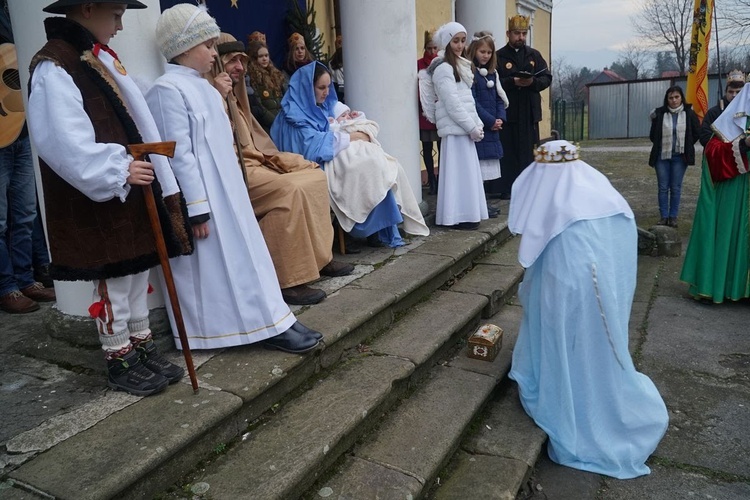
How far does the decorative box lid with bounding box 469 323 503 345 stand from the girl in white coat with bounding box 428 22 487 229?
2148 mm

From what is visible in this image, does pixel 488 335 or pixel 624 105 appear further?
pixel 624 105

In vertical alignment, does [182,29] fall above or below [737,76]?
above

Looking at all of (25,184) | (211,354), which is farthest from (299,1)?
(211,354)

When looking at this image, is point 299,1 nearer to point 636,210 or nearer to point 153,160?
point 153,160

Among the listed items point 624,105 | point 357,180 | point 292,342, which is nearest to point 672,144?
point 357,180

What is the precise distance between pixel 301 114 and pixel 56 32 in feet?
7.70

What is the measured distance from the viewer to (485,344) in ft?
11.8

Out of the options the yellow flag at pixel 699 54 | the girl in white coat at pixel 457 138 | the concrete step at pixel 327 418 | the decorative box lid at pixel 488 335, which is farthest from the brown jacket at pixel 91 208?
the yellow flag at pixel 699 54

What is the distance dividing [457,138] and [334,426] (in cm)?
382

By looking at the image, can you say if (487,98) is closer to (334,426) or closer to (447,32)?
(447,32)

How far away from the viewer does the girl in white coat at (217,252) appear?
2.89 metres

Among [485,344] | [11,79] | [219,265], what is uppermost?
[11,79]

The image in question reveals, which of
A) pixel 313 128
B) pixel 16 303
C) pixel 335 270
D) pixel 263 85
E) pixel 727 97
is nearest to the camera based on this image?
pixel 16 303

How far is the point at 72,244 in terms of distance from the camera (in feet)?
7.95
